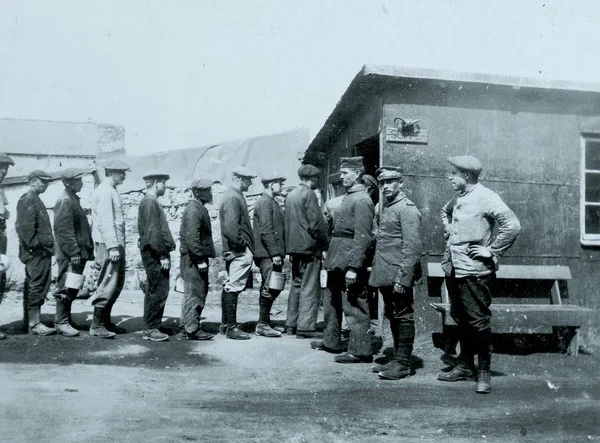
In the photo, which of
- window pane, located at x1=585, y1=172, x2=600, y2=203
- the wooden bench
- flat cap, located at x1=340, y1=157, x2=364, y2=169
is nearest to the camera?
flat cap, located at x1=340, y1=157, x2=364, y2=169

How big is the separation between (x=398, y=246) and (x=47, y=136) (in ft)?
137

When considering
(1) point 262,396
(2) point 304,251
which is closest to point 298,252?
(2) point 304,251

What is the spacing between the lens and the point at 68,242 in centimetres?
718

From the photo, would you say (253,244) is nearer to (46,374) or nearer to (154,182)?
(154,182)

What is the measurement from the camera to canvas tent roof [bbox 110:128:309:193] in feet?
45.9

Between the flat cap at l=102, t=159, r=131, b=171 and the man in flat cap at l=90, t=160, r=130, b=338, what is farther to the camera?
the flat cap at l=102, t=159, r=131, b=171

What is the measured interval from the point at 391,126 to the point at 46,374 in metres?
4.60

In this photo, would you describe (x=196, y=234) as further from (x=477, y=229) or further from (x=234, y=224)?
(x=477, y=229)

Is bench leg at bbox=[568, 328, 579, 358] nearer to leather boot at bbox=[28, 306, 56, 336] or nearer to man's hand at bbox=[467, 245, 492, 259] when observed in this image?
man's hand at bbox=[467, 245, 492, 259]

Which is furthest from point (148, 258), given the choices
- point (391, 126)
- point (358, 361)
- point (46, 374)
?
point (391, 126)

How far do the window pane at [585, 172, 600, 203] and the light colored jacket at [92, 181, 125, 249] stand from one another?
19.7 feet

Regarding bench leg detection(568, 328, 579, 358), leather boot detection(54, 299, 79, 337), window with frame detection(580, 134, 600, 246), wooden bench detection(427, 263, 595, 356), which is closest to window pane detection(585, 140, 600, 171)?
window with frame detection(580, 134, 600, 246)

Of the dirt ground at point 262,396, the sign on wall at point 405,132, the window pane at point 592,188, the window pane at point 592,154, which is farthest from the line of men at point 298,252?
the window pane at point 592,154

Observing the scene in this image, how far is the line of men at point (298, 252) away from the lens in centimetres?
548
